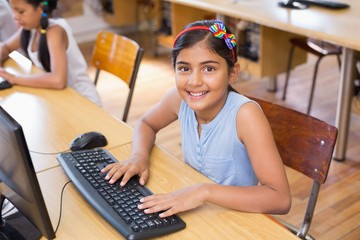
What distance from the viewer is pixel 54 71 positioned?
1.98m

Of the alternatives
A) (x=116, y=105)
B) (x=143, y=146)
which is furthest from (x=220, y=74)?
(x=116, y=105)

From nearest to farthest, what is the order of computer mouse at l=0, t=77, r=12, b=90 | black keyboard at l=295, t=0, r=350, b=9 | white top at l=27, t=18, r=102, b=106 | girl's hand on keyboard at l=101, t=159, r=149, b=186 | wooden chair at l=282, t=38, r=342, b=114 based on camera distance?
1. girl's hand on keyboard at l=101, t=159, r=149, b=186
2. computer mouse at l=0, t=77, r=12, b=90
3. white top at l=27, t=18, r=102, b=106
4. black keyboard at l=295, t=0, r=350, b=9
5. wooden chair at l=282, t=38, r=342, b=114

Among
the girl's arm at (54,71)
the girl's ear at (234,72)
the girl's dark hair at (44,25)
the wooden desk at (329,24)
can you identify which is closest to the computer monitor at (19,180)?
the girl's ear at (234,72)

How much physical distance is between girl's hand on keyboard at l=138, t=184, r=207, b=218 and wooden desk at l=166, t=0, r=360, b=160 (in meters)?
1.30

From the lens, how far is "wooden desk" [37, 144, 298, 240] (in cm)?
107

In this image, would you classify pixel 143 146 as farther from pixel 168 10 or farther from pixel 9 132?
pixel 168 10

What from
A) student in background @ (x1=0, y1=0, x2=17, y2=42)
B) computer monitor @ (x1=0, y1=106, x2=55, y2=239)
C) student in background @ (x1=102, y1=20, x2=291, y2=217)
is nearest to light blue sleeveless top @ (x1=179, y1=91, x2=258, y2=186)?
student in background @ (x1=102, y1=20, x2=291, y2=217)

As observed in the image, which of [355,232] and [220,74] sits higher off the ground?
[220,74]

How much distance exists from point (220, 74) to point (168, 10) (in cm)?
302

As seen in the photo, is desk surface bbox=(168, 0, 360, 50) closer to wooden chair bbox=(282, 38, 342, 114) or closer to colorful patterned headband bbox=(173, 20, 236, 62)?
wooden chair bbox=(282, 38, 342, 114)

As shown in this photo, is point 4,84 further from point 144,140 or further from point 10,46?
point 144,140

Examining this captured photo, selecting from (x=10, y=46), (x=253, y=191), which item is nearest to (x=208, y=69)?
(x=253, y=191)

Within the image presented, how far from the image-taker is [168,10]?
4164 millimetres

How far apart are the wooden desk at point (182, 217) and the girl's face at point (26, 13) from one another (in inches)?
39.4
